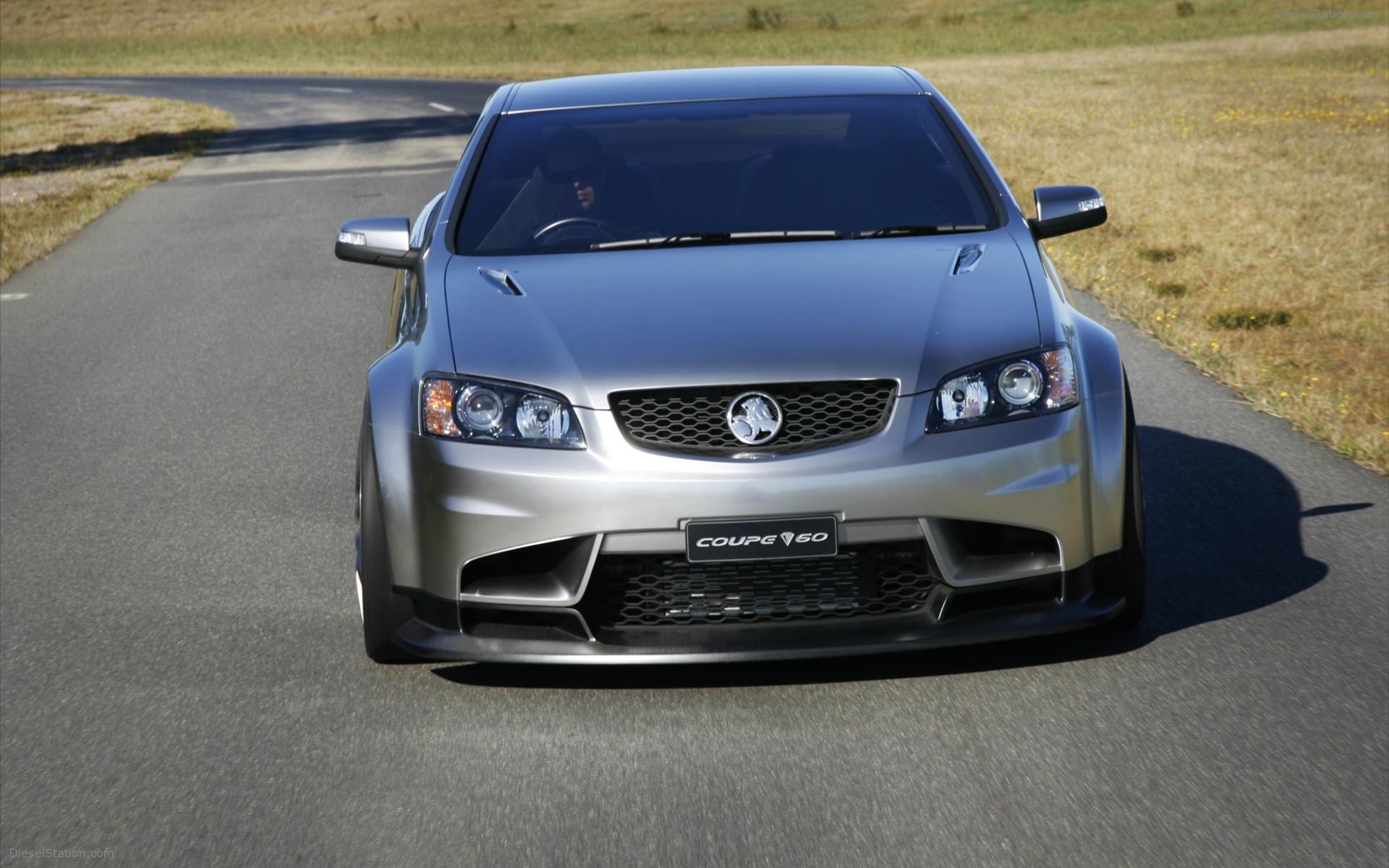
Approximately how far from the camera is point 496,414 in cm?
377

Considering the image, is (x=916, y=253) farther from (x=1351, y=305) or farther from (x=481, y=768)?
(x=1351, y=305)

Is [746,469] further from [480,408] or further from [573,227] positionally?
[573,227]

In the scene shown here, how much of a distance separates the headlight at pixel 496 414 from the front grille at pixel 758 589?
0.34 meters

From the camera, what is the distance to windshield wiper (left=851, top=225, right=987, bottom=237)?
184 inches

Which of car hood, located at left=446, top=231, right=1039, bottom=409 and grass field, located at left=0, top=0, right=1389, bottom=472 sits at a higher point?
car hood, located at left=446, top=231, right=1039, bottom=409

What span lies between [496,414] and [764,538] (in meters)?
0.72

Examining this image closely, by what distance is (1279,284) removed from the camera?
30.2 feet

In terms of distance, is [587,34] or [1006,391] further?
[587,34]

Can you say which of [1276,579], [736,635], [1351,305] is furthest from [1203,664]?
[1351,305]

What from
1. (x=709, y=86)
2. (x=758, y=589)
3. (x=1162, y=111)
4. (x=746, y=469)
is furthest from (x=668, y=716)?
(x=1162, y=111)

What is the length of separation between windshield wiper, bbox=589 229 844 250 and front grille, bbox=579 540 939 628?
1282mm

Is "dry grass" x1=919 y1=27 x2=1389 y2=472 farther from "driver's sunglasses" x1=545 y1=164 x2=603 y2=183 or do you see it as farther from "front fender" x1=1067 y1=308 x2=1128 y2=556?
"driver's sunglasses" x1=545 y1=164 x2=603 y2=183

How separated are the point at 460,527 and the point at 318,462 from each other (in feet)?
8.85
